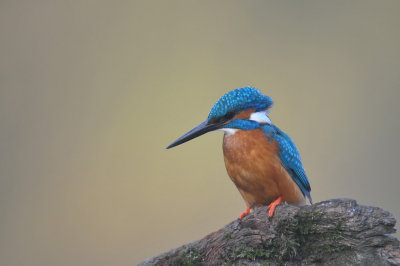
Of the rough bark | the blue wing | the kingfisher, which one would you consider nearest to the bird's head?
the kingfisher

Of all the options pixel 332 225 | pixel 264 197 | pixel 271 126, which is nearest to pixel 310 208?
pixel 332 225

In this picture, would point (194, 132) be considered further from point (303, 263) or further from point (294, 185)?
point (303, 263)

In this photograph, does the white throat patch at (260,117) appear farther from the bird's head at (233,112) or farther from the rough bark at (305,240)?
the rough bark at (305,240)

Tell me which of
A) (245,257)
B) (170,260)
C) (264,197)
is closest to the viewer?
(245,257)

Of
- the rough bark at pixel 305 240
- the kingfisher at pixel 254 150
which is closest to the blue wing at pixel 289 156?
the kingfisher at pixel 254 150

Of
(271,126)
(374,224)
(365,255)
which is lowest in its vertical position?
(365,255)

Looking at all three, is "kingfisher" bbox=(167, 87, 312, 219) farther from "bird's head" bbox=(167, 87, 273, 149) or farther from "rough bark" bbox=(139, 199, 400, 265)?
"rough bark" bbox=(139, 199, 400, 265)
